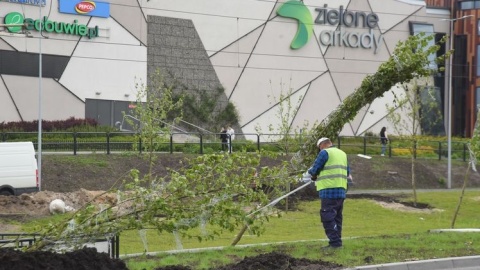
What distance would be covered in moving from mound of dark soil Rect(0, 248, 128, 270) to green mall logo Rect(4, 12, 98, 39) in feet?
113

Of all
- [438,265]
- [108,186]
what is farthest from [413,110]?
[438,265]

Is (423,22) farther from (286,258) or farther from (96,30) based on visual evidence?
(286,258)

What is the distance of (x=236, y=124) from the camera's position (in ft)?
181

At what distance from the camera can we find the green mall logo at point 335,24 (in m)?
57.5

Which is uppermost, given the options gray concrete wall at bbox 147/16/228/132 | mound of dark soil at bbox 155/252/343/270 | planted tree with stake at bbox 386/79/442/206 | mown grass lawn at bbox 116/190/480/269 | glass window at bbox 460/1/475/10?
glass window at bbox 460/1/475/10

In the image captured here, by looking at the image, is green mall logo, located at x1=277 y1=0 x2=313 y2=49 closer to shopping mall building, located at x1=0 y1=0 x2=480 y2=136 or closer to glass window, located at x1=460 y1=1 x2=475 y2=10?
shopping mall building, located at x1=0 y1=0 x2=480 y2=136

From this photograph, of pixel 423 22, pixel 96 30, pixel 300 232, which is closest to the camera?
pixel 300 232

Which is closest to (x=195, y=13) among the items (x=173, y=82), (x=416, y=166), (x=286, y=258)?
(x=173, y=82)

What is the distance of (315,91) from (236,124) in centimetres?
591

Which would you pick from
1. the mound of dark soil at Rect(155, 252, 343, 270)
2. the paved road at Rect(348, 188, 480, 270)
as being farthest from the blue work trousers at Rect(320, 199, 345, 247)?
the mound of dark soil at Rect(155, 252, 343, 270)

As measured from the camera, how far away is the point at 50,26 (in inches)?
1882

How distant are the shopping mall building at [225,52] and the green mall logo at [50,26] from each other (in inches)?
1.9

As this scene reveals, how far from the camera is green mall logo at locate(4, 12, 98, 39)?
46156 mm

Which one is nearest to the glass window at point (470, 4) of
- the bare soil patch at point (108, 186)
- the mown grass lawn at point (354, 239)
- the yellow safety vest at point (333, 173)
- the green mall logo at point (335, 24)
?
the green mall logo at point (335, 24)
